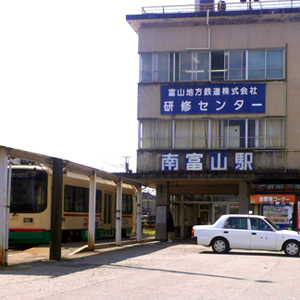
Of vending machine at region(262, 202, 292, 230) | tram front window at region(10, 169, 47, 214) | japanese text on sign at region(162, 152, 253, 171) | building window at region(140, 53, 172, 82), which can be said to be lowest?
vending machine at region(262, 202, 292, 230)

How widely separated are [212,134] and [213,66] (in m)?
3.80

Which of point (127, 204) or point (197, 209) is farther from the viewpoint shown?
point (197, 209)

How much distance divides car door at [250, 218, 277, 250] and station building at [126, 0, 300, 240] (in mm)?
8236

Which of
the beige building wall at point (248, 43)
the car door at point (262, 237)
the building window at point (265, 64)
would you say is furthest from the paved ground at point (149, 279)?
the building window at point (265, 64)

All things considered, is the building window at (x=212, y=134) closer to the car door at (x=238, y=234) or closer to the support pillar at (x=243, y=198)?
the support pillar at (x=243, y=198)

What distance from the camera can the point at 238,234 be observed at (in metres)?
19.1

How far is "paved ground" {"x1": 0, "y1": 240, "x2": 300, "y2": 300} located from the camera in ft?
29.2

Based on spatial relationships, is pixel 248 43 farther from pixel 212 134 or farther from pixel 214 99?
pixel 212 134

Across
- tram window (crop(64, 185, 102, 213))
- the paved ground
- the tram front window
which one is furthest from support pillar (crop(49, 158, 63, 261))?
tram window (crop(64, 185, 102, 213))

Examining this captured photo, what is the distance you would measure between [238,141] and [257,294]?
1999 cm

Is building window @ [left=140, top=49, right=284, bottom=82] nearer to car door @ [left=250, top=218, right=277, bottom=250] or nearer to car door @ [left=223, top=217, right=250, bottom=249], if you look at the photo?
car door @ [left=223, top=217, right=250, bottom=249]

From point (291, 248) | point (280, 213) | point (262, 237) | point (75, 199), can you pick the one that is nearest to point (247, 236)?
point (262, 237)

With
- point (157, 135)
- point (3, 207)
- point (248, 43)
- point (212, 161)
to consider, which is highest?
point (248, 43)

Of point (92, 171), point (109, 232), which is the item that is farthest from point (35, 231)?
point (109, 232)
